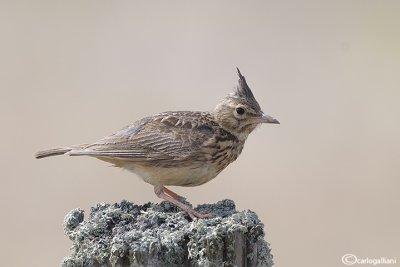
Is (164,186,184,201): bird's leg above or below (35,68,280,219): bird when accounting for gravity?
below

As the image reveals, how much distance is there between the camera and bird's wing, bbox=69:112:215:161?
26.7 feet

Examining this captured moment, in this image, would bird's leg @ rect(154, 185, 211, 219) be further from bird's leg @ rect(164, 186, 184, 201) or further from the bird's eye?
the bird's eye

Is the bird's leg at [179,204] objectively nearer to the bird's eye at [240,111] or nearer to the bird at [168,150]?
the bird at [168,150]

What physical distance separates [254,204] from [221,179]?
1.18 m

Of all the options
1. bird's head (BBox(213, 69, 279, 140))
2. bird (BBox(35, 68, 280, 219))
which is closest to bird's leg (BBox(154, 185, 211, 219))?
bird (BBox(35, 68, 280, 219))

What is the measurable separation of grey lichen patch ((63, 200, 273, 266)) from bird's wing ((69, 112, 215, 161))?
1505mm

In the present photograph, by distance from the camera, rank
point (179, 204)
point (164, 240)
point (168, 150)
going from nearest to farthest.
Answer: point (164, 240) < point (179, 204) < point (168, 150)

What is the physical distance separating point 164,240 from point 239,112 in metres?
2.85

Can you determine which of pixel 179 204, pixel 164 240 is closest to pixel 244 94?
pixel 179 204

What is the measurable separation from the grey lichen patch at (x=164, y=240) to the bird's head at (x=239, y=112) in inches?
86.5

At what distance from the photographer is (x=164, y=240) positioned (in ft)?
19.9

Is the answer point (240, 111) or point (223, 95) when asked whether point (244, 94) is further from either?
point (223, 95)

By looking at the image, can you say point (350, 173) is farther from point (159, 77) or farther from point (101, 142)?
point (101, 142)

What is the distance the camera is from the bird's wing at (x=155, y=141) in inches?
320
